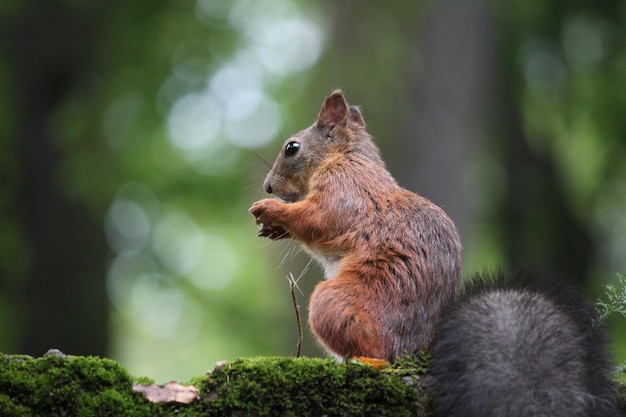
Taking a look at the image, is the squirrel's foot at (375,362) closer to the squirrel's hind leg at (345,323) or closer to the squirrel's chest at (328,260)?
the squirrel's hind leg at (345,323)

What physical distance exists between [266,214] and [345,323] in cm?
88

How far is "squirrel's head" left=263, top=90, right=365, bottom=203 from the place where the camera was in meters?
4.82

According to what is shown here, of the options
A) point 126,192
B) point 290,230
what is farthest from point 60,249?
point 290,230

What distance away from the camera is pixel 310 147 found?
4875 millimetres

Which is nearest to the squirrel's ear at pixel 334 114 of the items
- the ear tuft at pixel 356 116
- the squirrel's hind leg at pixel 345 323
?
the ear tuft at pixel 356 116

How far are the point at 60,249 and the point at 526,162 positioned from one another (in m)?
7.07

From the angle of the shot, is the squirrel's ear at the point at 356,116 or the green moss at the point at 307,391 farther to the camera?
the squirrel's ear at the point at 356,116

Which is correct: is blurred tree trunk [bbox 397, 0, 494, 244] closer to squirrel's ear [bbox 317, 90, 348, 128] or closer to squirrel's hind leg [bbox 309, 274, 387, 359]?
squirrel's ear [bbox 317, 90, 348, 128]

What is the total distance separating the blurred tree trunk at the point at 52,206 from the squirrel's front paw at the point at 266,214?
536cm

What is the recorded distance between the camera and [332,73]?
11.5 meters

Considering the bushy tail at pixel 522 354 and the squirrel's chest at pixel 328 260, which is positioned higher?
the squirrel's chest at pixel 328 260

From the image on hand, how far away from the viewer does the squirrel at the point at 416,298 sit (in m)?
3.03

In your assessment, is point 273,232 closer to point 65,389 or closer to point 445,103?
Answer: point 65,389

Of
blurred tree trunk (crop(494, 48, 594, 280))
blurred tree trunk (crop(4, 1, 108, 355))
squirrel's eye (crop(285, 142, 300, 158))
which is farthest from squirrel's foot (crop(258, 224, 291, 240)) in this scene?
blurred tree trunk (crop(494, 48, 594, 280))
